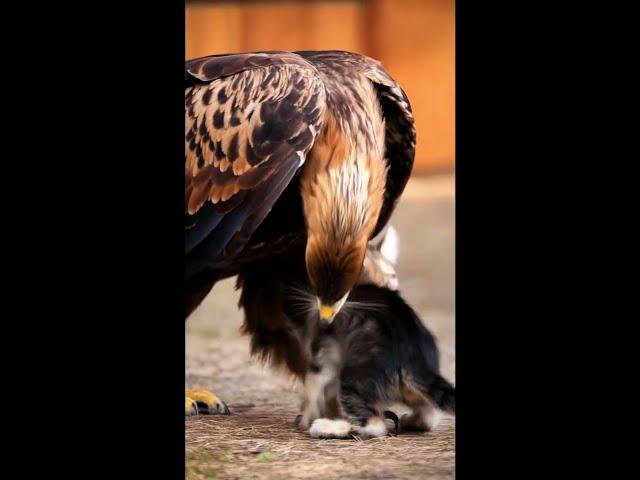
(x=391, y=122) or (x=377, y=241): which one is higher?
(x=391, y=122)

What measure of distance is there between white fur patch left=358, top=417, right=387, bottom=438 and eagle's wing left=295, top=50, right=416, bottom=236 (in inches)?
30.8

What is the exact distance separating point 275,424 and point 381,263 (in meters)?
0.79

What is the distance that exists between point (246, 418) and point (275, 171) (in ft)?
4.22

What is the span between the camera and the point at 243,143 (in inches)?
150

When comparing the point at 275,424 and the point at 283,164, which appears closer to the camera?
the point at 283,164

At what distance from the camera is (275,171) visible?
3707mm

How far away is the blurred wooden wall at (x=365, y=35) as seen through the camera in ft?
28.1

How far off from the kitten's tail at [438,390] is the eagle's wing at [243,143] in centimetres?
98

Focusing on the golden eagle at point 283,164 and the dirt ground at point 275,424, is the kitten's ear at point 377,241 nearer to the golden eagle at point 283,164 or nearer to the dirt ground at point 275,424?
the golden eagle at point 283,164

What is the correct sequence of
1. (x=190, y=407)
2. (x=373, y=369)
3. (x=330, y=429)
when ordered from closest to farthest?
(x=330, y=429)
(x=373, y=369)
(x=190, y=407)

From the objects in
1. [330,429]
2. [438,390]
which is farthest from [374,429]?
[438,390]

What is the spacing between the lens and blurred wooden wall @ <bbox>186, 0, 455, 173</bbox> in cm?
855

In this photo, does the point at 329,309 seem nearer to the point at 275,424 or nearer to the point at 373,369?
the point at 373,369

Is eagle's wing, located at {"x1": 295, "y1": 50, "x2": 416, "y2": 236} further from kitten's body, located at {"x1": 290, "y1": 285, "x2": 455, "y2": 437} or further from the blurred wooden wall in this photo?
the blurred wooden wall
